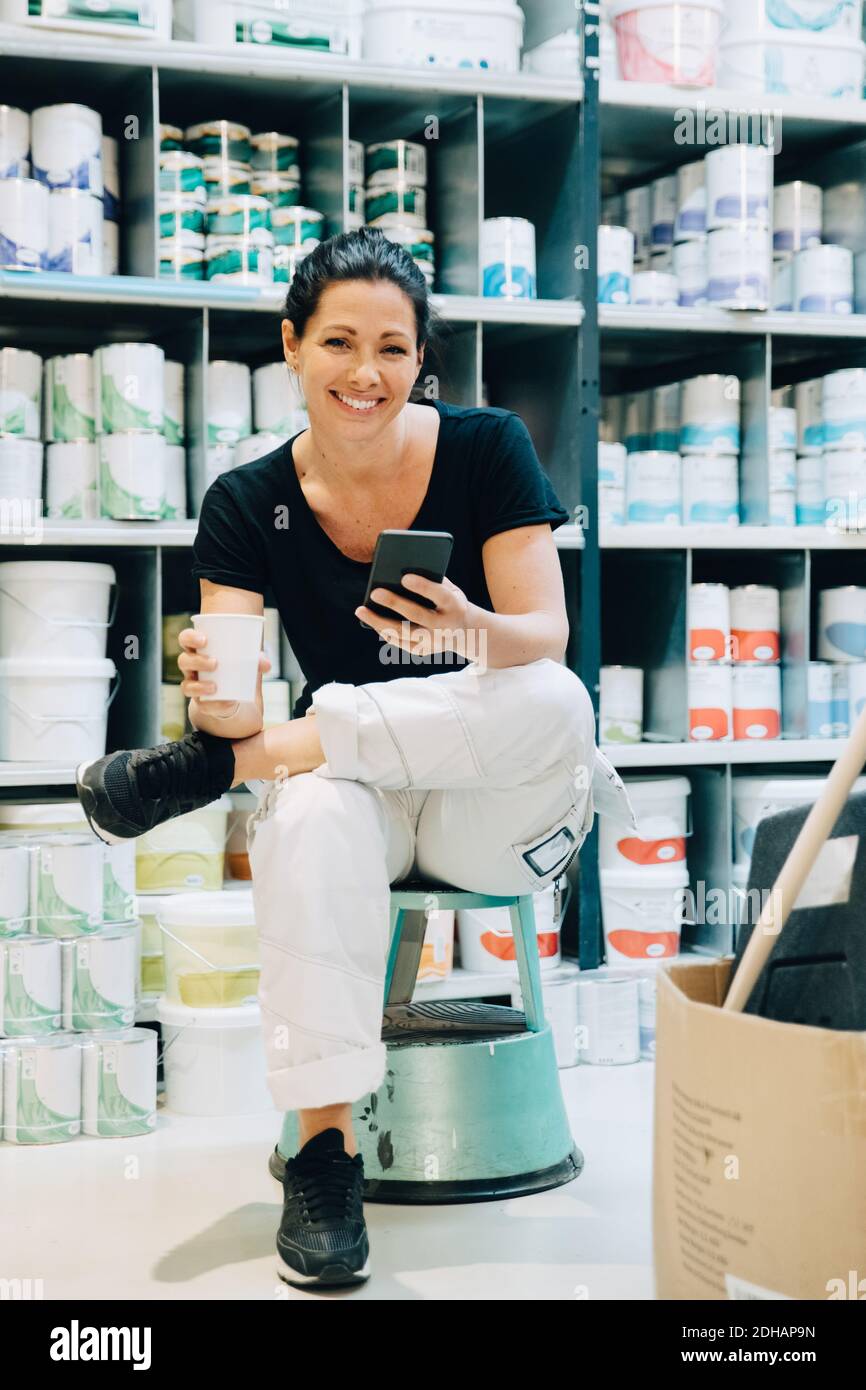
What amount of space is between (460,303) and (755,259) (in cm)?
63

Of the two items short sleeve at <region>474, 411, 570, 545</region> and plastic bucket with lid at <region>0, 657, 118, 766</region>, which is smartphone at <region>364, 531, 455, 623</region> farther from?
plastic bucket with lid at <region>0, 657, 118, 766</region>

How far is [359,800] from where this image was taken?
1765mm

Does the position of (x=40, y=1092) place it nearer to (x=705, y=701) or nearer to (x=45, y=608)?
(x=45, y=608)

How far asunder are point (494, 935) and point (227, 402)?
1140mm

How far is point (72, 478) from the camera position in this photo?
275 cm

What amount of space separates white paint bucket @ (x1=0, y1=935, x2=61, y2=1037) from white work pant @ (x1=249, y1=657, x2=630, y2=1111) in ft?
2.52

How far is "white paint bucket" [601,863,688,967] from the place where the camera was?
9.73 feet

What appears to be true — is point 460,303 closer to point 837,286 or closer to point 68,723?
point 837,286

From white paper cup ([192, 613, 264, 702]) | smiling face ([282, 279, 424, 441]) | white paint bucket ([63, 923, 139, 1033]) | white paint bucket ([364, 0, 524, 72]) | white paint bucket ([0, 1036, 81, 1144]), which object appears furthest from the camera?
white paint bucket ([364, 0, 524, 72])

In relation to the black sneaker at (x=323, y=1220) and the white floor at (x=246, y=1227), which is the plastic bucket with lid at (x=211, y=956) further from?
the black sneaker at (x=323, y=1220)

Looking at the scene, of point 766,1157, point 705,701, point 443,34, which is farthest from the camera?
point 705,701

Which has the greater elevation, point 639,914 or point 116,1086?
point 639,914

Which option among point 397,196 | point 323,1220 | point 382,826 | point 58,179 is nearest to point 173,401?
point 58,179

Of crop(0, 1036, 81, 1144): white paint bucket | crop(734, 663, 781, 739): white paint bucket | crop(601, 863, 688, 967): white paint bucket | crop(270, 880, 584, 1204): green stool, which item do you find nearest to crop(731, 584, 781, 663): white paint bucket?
crop(734, 663, 781, 739): white paint bucket
